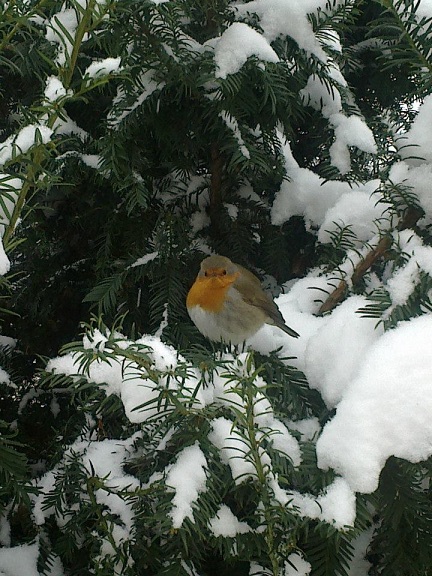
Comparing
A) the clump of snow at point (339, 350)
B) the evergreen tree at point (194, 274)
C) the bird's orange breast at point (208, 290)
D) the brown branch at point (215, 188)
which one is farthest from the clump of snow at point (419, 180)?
the bird's orange breast at point (208, 290)

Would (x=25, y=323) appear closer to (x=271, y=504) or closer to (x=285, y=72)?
(x=285, y=72)

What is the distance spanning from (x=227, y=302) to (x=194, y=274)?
Answer: 0.14 metres

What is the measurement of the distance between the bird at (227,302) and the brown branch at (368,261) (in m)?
0.22

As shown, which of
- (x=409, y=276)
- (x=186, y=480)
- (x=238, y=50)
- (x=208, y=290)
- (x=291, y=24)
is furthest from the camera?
(x=208, y=290)

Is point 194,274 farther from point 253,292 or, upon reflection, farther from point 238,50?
point 238,50

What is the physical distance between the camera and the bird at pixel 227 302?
1440 millimetres

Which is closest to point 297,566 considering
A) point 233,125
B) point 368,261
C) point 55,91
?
point 368,261

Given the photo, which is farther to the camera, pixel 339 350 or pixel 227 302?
pixel 227 302

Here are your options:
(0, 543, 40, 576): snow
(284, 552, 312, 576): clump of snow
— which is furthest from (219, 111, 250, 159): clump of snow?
(0, 543, 40, 576): snow

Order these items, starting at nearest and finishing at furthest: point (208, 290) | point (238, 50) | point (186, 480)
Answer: point (186, 480) < point (238, 50) < point (208, 290)

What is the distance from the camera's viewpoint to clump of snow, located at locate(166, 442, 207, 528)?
2.00 ft

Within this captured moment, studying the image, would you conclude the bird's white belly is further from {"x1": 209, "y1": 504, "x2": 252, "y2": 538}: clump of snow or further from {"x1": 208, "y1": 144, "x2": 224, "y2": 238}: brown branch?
{"x1": 209, "y1": 504, "x2": 252, "y2": 538}: clump of snow

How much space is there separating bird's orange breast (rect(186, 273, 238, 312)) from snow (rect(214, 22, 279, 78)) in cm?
55

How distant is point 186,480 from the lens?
0.65m
